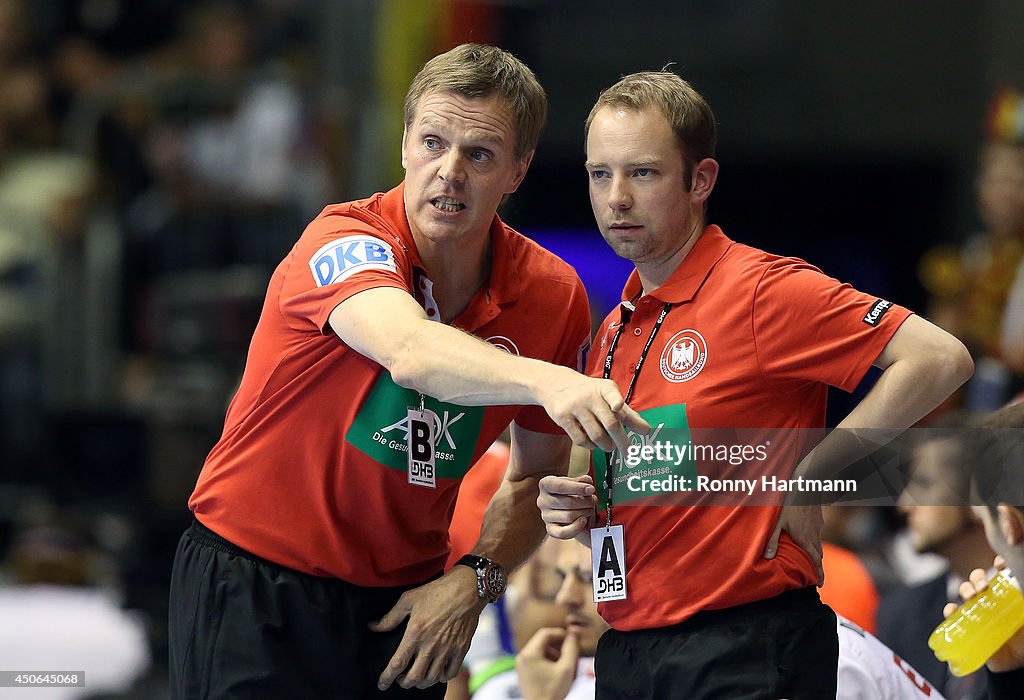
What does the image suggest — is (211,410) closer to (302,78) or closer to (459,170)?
(302,78)

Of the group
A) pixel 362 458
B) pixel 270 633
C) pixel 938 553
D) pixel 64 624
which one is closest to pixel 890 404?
pixel 362 458

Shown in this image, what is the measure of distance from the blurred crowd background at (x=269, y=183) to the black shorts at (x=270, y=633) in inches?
67.0

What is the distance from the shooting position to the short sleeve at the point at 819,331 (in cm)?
258

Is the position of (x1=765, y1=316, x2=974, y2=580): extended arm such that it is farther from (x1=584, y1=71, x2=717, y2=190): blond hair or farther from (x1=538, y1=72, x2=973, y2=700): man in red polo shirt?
(x1=584, y1=71, x2=717, y2=190): blond hair

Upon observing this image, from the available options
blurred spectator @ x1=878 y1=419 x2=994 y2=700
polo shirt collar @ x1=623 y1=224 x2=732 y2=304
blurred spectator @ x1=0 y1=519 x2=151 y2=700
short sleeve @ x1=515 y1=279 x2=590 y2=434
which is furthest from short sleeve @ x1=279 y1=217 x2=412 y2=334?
blurred spectator @ x1=0 y1=519 x2=151 y2=700

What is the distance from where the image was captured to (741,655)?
2594 mm

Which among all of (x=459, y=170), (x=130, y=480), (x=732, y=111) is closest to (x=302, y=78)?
(x=130, y=480)

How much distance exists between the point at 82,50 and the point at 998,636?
7500 millimetres

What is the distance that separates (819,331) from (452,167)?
2.60ft

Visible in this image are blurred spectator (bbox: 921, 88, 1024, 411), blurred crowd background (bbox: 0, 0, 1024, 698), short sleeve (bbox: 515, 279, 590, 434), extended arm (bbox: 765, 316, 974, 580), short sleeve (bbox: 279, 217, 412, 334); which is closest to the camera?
extended arm (bbox: 765, 316, 974, 580)

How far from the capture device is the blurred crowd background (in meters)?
6.61

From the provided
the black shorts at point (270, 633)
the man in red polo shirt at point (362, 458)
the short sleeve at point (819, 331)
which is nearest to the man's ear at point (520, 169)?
the man in red polo shirt at point (362, 458)

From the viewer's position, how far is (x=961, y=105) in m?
10.2

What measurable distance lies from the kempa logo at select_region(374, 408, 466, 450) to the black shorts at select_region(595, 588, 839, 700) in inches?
21.8
